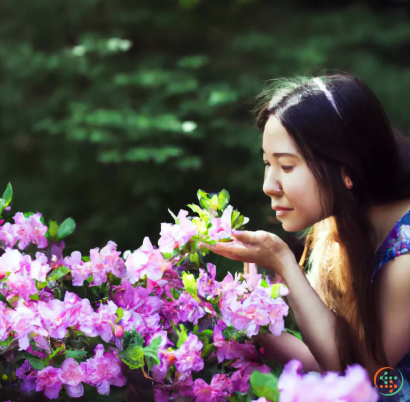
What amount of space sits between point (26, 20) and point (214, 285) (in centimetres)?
532

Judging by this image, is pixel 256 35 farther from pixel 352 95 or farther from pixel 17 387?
pixel 17 387

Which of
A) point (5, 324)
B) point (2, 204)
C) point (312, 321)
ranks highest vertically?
point (2, 204)

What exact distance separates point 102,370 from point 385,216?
37.6 inches

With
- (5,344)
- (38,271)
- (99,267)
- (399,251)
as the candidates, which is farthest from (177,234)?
(399,251)

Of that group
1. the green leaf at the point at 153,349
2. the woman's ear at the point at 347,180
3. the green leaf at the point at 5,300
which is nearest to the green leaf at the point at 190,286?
the green leaf at the point at 153,349

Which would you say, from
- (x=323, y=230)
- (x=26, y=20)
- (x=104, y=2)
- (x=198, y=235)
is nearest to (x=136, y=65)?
(x=104, y=2)

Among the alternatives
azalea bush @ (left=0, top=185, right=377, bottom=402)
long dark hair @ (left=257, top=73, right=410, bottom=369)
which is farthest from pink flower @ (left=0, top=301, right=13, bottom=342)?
long dark hair @ (left=257, top=73, right=410, bottom=369)

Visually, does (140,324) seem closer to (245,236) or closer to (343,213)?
(245,236)

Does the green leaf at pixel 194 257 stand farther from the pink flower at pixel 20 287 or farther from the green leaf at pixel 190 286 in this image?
the pink flower at pixel 20 287

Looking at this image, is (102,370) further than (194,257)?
No

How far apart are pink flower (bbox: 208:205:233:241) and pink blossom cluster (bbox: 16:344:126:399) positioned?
0.30 metres

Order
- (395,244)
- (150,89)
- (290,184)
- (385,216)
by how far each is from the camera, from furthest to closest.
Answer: (150,89), (385,216), (395,244), (290,184)

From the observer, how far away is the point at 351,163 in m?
1.36

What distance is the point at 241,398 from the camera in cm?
92
